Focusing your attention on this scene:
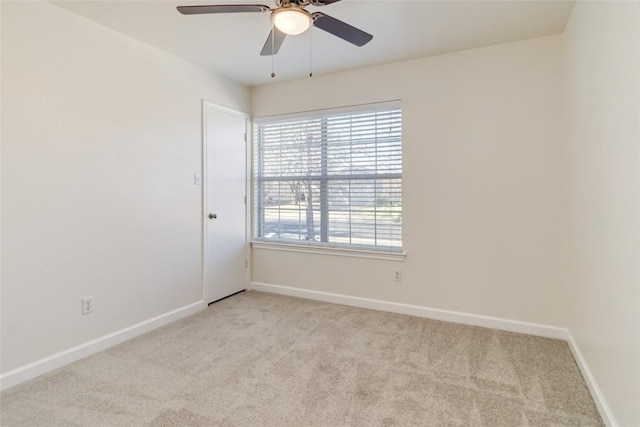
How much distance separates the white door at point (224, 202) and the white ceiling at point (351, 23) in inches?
26.8

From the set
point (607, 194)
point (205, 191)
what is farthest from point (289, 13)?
point (205, 191)

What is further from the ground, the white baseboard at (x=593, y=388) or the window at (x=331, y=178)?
the window at (x=331, y=178)

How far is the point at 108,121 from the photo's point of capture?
2.57 metres

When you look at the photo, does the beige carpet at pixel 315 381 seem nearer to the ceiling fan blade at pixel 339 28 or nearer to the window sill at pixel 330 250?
the window sill at pixel 330 250

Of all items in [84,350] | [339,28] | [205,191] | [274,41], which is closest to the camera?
[339,28]

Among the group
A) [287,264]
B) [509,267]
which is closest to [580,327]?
[509,267]

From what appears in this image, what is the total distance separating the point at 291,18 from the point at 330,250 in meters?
2.35

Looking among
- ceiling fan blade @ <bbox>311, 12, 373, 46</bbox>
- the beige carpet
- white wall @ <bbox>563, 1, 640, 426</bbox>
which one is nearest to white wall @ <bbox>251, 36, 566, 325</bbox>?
white wall @ <bbox>563, 1, 640, 426</bbox>

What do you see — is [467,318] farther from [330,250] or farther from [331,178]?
[331,178]

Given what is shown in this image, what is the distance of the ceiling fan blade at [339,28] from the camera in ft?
6.32

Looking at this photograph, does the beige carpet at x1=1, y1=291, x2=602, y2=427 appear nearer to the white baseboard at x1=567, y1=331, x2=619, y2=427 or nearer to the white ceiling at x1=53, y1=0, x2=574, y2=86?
the white baseboard at x1=567, y1=331, x2=619, y2=427

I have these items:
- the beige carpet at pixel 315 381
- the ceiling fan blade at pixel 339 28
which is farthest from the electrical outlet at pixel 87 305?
the ceiling fan blade at pixel 339 28

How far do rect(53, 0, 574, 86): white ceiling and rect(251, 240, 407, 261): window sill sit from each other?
1841 millimetres

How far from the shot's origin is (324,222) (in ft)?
12.1
